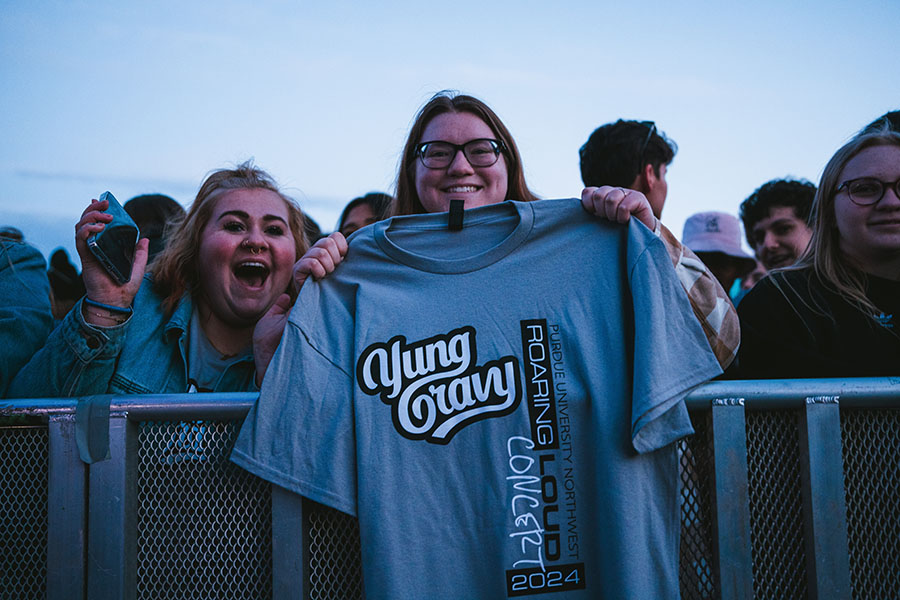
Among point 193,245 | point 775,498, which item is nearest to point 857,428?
point 775,498

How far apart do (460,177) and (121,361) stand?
126 centimetres

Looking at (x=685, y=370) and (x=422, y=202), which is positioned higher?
(x=422, y=202)

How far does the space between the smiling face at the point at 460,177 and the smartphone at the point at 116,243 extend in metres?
0.97

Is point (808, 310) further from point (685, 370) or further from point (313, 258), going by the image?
point (313, 258)

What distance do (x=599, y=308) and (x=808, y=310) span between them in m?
0.83

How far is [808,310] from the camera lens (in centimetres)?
207

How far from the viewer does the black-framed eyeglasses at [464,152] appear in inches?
92.1

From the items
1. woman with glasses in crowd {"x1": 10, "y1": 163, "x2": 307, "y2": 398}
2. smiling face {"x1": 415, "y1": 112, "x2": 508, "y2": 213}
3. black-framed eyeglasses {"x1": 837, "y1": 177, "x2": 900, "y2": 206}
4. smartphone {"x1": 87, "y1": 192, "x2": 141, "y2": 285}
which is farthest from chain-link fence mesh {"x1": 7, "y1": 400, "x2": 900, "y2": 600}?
smiling face {"x1": 415, "y1": 112, "x2": 508, "y2": 213}

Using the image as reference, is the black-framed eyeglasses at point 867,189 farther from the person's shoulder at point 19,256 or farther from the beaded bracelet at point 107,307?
the person's shoulder at point 19,256

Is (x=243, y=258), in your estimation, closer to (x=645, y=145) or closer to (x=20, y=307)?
(x=20, y=307)

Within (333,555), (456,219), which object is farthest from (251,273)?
(333,555)

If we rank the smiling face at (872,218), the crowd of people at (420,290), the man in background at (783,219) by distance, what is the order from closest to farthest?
the crowd of people at (420,290), the smiling face at (872,218), the man in background at (783,219)

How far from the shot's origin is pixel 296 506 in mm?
1537

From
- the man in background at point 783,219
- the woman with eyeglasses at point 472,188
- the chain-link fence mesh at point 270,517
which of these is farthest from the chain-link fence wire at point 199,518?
the man in background at point 783,219
